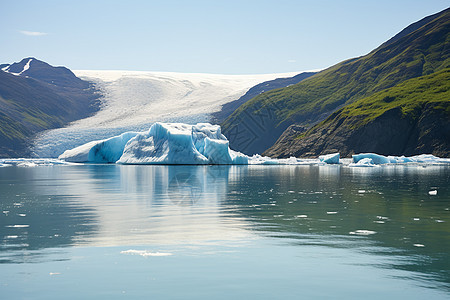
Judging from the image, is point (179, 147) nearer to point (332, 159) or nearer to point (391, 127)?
point (332, 159)

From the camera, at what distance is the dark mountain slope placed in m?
104

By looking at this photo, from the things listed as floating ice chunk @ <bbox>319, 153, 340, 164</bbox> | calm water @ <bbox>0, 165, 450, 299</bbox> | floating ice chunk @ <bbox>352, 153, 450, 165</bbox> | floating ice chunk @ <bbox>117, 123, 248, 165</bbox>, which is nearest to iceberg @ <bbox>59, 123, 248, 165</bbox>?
floating ice chunk @ <bbox>117, 123, 248, 165</bbox>

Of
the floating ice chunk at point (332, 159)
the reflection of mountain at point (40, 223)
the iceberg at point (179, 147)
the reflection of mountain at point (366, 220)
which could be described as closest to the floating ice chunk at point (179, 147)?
the iceberg at point (179, 147)

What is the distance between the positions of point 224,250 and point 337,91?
16954cm

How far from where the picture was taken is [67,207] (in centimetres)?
2069

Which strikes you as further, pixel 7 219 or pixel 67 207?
pixel 67 207

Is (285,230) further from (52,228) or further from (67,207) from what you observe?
(67,207)

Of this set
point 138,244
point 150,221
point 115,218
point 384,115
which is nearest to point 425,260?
point 138,244

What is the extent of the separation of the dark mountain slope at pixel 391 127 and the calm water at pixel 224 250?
8980 cm

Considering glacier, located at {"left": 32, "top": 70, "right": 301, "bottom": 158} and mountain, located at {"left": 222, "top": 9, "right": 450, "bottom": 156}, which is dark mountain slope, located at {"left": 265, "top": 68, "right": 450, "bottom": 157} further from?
glacier, located at {"left": 32, "top": 70, "right": 301, "bottom": 158}

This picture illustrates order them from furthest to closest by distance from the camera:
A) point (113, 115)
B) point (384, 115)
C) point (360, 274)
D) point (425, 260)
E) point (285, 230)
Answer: point (113, 115) → point (384, 115) → point (285, 230) → point (425, 260) → point (360, 274)

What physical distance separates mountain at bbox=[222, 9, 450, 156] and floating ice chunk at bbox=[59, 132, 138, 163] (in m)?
76.6

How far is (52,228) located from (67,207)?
5.62 m

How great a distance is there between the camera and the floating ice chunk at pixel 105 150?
8139cm
